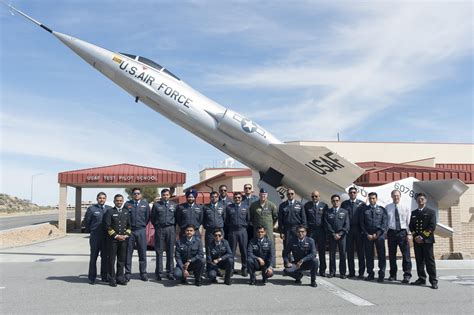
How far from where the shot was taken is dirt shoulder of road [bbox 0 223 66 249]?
52.7 feet

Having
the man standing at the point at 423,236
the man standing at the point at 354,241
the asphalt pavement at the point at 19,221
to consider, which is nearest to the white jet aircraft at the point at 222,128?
the man standing at the point at 354,241

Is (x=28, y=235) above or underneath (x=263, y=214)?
underneath

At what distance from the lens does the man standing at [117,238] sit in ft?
24.5

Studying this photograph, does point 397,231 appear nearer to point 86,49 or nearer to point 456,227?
point 456,227

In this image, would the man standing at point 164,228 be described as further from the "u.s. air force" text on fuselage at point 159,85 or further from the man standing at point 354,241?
the "u.s. air force" text on fuselage at point 159,85

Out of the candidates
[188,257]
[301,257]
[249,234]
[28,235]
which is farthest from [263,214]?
[28,235]

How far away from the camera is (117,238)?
24.6 ft

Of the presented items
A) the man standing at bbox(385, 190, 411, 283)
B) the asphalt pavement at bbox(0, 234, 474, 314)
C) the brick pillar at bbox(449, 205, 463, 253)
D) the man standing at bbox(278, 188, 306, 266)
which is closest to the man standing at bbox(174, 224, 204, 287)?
the asphalt pavement at bbox(0, 234, 474, 314)

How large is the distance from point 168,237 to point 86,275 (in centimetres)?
182

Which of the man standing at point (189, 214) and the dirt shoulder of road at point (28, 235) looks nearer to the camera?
the man standing at point (189, 214)

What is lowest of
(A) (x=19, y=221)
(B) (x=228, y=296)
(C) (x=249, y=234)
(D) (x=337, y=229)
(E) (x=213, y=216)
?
(A) (x=19, y=221)

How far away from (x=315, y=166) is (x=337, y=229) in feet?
9.01

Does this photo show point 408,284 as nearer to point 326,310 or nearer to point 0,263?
point 326,310

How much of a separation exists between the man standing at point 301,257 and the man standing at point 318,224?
66cm
